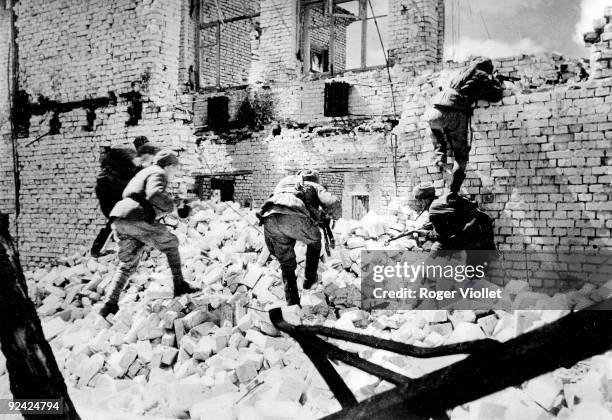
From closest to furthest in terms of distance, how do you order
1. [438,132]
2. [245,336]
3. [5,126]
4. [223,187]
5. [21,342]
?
[21,342] → [245,336] → [438,132] → [223,187] → [5,126]

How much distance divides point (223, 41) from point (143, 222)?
4.72 m

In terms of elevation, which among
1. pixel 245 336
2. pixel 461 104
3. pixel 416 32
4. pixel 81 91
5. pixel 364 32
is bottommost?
pixel 245 336

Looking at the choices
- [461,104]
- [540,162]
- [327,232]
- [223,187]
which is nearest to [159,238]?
[327,232]

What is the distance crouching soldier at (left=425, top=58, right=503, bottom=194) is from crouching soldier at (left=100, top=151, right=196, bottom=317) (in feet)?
8.36

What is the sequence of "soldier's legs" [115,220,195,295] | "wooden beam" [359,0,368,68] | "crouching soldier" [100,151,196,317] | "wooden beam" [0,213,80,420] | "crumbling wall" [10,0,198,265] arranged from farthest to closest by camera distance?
"crumbling wall" [10,0,198,265]
"wooden beam" [359,0,368,68]
"soldier's legs" [115,220,195,295]
"crouching soldier" [100,151,196,317]
"wooden beam" [0,213,80,420]

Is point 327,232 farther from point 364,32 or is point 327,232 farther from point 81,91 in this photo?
point 81,91

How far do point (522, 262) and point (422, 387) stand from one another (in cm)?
374

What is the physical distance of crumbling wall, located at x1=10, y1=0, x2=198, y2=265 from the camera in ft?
23.1

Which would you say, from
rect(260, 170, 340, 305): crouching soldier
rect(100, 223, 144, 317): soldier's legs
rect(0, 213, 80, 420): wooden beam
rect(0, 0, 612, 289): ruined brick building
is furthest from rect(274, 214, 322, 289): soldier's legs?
rect(0, 213, 80, 420): wooden beam

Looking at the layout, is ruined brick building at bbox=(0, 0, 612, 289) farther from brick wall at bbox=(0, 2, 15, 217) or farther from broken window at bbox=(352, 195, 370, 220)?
broken window at bbox=(352, 195, 370, 220)

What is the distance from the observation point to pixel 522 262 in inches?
167

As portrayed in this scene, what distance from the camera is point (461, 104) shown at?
4273 mm

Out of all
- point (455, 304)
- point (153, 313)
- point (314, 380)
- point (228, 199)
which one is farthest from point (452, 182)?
point (228, 199)

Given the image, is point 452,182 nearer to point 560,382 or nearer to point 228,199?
point 560,382
